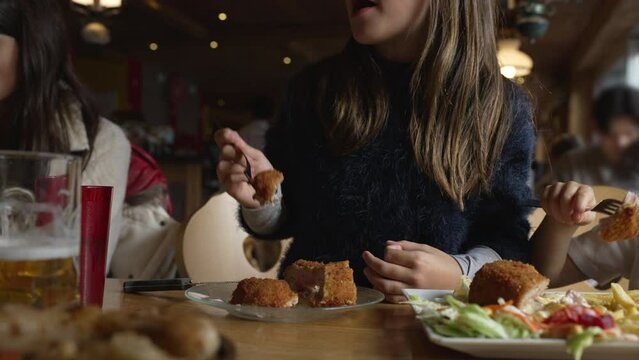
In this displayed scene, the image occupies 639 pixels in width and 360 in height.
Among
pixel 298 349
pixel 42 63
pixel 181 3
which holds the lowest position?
pixel 298 349

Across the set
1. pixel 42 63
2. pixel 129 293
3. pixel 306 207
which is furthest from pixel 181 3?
pixel 129 293

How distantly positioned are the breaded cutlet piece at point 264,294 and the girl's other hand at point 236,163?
0.92 ft

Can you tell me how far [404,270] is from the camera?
0.96 meters

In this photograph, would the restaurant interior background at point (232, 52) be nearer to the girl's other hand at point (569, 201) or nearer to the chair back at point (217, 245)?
the chair back at point (217, 245)

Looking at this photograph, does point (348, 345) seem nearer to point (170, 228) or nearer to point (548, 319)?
point (548, 319)

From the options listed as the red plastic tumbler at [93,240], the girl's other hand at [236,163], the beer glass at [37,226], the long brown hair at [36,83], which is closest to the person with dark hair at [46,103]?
the long brown hair at [36,83]

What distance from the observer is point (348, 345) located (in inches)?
26.1

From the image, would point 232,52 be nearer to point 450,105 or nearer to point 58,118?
point 58,118

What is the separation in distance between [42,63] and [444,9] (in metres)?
1.08

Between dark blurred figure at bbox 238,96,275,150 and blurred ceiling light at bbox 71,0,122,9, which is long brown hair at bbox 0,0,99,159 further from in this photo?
blurred ceiling light at bbox 71,0,122,9

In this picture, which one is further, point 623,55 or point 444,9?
point 623,55

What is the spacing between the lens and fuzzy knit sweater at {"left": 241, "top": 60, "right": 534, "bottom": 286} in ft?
4.34

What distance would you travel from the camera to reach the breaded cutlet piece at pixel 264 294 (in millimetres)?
789

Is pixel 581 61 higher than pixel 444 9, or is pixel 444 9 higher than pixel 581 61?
pixel 581 61
